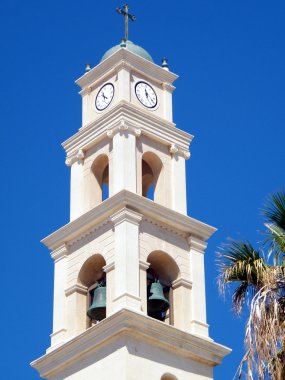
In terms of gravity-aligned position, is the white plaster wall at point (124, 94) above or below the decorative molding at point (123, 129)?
above

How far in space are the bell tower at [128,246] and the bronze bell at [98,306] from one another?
0.04m

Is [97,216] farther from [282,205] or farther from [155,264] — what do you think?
[282,205]

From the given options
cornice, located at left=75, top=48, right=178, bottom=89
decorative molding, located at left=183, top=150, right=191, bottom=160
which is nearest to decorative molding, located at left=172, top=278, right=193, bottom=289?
decorative molding, located at left=183, top=150, right=191, bottom=160

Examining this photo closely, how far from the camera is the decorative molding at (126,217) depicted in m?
33.5

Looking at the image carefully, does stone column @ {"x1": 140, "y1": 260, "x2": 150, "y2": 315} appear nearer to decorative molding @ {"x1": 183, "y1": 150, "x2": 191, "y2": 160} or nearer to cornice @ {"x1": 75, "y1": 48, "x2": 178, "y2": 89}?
decorative molding @ {"x1": 183, "y1": 150, "x2": 191, "y2": 160}

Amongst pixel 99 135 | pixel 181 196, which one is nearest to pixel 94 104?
pixel 99 135

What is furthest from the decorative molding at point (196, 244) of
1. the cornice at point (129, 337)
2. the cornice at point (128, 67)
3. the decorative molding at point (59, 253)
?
the cornice at point (128, 67)

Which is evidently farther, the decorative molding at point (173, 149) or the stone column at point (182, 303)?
the decorative molding at point (173, 149)

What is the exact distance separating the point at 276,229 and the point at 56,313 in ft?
41.8

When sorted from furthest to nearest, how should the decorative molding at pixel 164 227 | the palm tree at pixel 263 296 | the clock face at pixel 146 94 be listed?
1. the clock face at pixel 146 94
2. the decorative molding at pixel 164 227
3. the palm tree at pixel 263 296

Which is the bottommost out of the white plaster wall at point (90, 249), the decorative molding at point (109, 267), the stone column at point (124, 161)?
the decorative molding at point (109, 267)

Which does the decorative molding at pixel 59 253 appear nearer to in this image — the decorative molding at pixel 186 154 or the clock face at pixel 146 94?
the decorative molding at pixel 186 154

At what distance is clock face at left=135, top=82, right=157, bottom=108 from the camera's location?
37.8 metres

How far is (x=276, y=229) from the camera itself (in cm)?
2380
